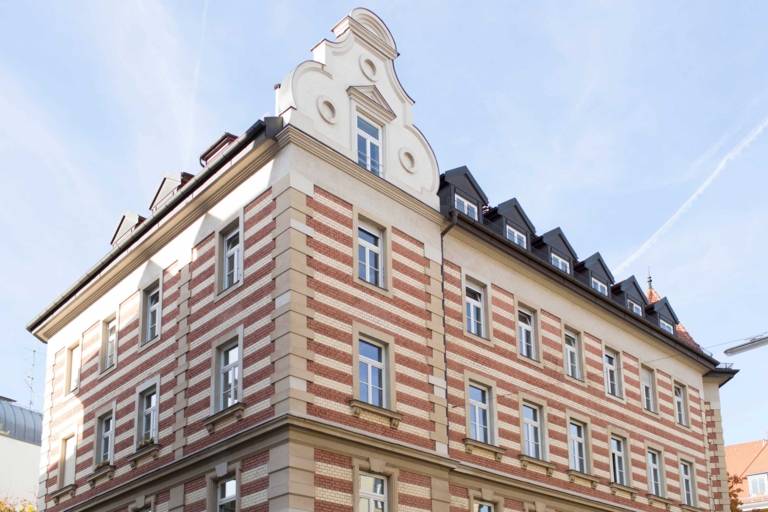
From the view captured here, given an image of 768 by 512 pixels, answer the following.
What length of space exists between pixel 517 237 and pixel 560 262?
8.68 feet

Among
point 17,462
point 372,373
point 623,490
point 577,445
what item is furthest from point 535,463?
point 17,462

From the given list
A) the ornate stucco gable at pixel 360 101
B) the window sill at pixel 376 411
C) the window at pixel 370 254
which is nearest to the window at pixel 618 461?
the ornate stucco gable at pixel 360 101

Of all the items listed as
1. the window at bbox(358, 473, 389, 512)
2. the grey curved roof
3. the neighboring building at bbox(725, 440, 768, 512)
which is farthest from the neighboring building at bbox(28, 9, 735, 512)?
the neighboring building at bbox(725, 440, 768, 512)

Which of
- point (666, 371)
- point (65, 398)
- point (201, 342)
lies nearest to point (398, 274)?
point (201, 342)

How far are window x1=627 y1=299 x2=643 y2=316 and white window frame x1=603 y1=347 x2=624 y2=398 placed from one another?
9.94 feet

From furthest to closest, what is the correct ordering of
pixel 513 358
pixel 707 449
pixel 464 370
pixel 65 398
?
1. pixel 707 449
2. pixel 65 398
3. pixel 513 358
4. pixel 464 370

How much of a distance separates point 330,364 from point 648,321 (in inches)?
681

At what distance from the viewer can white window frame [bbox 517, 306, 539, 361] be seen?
1214 inches

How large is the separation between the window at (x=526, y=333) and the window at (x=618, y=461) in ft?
15.9

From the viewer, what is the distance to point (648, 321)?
1457 inches

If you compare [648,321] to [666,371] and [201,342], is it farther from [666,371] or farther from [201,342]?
[201,342]

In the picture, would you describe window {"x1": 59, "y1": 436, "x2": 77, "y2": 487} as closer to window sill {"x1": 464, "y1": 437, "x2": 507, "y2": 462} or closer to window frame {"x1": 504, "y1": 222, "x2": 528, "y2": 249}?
window sill {"x1": 464, "y1": 437, "x2": 507, "y2": 462}

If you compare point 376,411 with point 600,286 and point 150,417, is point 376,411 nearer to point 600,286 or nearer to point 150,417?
point 150,417

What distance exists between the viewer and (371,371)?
80.7 ft
